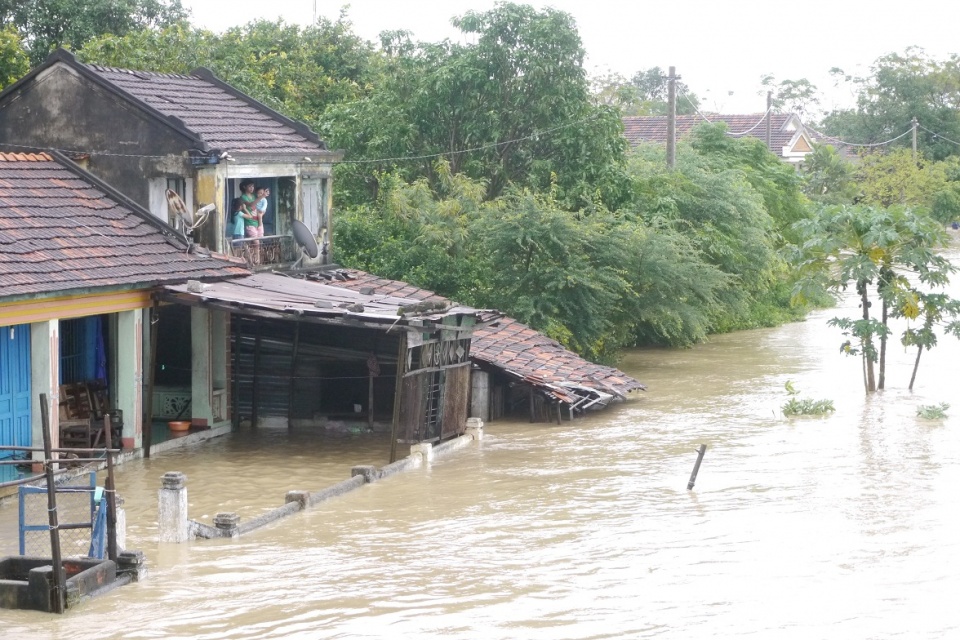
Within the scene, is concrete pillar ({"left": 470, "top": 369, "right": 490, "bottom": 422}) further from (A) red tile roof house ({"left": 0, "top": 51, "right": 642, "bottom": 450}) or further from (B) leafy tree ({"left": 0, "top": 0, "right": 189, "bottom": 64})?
(B) leafy tree ({"left": 0, "top": 0, "right": 189, "bottom": 64})

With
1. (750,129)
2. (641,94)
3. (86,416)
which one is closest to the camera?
(86,416)

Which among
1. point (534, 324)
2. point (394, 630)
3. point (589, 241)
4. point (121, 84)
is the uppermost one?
point (121, 84)

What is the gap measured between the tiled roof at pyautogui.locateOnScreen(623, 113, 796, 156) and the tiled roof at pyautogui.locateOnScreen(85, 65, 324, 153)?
27.9 m

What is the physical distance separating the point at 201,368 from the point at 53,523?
28.1 ft

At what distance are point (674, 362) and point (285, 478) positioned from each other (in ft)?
44.4

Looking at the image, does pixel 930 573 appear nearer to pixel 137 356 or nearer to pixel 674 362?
pixel 137 356

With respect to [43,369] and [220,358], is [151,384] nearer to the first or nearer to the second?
[43,369]

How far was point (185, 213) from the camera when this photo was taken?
766 inches

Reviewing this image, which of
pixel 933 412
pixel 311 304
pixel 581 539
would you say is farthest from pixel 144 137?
pixel 933 412

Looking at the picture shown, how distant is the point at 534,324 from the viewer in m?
24.5

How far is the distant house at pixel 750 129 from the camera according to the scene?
53.2 meters

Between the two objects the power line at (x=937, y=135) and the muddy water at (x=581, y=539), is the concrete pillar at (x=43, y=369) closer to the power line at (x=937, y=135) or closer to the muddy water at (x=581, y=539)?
the muddy water at (x=581, y=539)

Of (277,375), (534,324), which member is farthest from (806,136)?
(277,375)

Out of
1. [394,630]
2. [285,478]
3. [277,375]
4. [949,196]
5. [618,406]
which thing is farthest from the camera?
[949,196]
